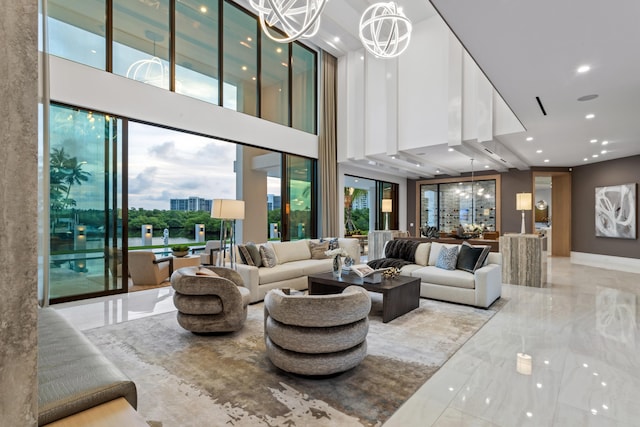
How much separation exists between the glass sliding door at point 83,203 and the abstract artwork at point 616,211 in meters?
11.8

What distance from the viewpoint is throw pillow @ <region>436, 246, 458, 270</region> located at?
16.9 ft

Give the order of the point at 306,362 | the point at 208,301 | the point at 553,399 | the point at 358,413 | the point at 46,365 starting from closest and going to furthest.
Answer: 1. the point at 46,365
2. the point at 358,413
3. the point at 553,399
4. the point at 306,362
5. the point at 208,301

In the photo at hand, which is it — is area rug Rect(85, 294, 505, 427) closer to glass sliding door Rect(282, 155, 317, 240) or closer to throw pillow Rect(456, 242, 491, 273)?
throw pillow Rect(456, 242, 491, 273)

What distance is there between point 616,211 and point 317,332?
10.4 metres

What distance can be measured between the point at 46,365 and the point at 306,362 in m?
1.55

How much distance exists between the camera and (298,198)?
8.75 meters

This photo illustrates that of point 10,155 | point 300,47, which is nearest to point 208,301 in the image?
point 10,155

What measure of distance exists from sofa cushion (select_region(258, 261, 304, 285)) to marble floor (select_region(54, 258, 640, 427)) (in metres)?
1.36

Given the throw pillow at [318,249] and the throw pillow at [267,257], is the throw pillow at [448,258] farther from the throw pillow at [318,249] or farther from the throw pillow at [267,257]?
the throw pillow at [267,257]

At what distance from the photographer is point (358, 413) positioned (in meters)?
2.13

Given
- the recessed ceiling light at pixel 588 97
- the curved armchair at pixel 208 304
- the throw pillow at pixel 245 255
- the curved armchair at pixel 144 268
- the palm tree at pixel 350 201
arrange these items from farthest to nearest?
the palm tree at pixel 350 201 < the curved armchair at pixel 144 268 < the throw pillow at pixel 245 255 < the recessed ceiling light at pixel 588 97 < the curved armchair at pixel 208 304

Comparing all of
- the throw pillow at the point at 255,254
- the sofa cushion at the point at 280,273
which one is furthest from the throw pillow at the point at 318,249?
the throw pillow at the point at 255,254

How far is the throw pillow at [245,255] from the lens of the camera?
17.4ft

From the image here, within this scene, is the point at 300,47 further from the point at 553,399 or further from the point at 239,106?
the point at 553,399
